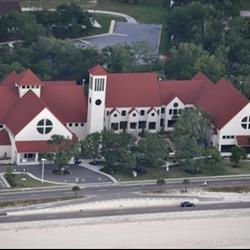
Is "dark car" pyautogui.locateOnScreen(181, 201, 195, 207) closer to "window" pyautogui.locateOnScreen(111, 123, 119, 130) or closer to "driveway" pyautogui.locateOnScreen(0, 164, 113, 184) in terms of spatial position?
"driveway" pyautogui.locateOnScreen(0, 164, 113, 184)

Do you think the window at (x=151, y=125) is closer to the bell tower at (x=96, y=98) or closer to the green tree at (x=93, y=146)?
the bell tower at (x=96, y=98)

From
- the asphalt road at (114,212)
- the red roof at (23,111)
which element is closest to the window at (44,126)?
the red roof at (23,111)

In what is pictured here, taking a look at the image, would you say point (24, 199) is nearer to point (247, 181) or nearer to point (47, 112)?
point (47, 112)

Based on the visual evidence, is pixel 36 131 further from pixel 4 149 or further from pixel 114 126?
pixel 114 126

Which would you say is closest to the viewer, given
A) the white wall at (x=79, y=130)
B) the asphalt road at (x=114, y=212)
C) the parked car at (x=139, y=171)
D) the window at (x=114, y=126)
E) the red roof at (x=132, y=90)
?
the asphalt road at (x=114, y=212)

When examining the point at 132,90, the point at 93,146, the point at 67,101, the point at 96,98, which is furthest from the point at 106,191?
the point at 132,90

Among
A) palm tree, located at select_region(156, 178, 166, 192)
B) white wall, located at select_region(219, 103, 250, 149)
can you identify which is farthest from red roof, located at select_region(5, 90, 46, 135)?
white wall, located at select_region(219, 103, 250, 149)
